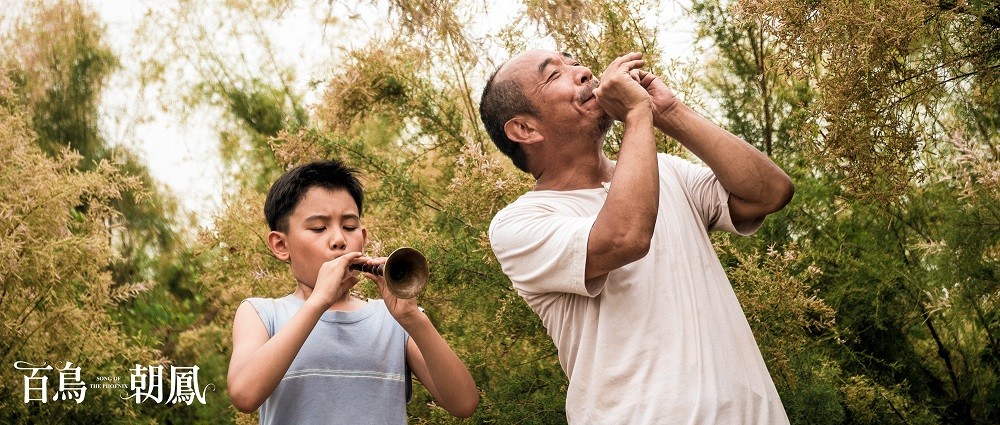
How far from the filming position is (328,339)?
2562 millimetres

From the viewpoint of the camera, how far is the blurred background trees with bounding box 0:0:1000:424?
3.08 m

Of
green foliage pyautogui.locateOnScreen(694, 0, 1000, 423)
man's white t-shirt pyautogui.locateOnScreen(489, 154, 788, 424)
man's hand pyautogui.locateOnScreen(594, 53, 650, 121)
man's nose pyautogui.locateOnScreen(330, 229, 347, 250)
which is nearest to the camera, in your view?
man's white t-shirt pyautogui.locateOnScreen(489, 154, 788, 424)

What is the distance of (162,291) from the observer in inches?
269

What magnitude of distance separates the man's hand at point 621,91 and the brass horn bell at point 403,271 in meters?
0.54

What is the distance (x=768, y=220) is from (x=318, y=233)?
76.9 inches

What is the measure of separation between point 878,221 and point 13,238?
3278mm

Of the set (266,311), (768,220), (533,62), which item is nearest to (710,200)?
(533,62)

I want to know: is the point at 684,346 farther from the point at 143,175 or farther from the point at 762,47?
the point at 143,175

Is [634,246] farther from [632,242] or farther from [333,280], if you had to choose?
[333,280]

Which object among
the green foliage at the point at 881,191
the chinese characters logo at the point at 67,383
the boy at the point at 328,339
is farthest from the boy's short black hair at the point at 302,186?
the chinese characters logo at the point at 67,383

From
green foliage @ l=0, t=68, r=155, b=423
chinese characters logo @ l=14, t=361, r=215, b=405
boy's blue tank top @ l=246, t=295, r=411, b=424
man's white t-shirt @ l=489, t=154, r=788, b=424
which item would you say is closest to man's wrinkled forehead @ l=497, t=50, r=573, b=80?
man's white t-shirt @ l=489, t=154, r=788, b=424

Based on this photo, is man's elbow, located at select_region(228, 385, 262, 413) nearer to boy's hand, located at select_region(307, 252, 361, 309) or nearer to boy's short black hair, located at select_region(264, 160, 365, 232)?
boy's hand, located at select_region(307, 252, 361, 309)

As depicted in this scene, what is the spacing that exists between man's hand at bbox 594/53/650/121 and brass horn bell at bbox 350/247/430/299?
537 millimetres

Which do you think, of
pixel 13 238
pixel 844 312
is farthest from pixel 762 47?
pixel 13 238
